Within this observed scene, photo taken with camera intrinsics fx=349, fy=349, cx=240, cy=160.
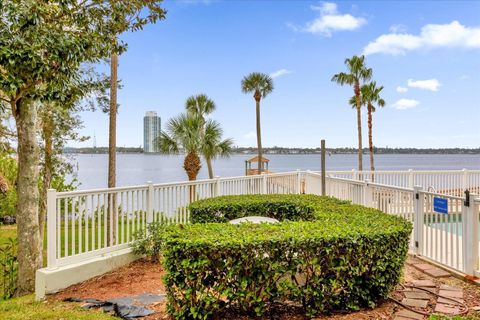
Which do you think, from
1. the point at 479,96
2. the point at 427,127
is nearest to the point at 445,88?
the point at 479,96

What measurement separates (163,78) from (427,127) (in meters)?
35.8

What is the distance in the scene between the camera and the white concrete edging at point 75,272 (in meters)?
4.20

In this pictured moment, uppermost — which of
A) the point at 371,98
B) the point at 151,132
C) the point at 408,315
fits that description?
the point at 371,98

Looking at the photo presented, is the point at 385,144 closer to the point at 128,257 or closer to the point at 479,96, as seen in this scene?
the point at 479,96

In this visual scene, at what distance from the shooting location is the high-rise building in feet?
51.7

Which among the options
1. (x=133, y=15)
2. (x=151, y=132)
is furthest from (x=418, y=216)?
(x=151, y=132)

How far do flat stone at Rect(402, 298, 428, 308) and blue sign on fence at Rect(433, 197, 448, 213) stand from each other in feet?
5.46

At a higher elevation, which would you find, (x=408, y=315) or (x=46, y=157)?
(x=46, y=157)

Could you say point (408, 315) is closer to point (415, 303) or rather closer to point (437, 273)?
point (415, 303)

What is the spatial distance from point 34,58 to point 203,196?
385cm

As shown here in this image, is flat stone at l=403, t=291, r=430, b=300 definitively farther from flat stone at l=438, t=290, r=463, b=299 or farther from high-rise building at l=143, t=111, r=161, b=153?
high-rise building at l=143, t=111, r=161, b=153

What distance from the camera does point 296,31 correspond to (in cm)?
1864

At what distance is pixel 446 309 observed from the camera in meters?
3.21

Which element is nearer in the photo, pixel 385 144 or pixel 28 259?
pixel 28 259
